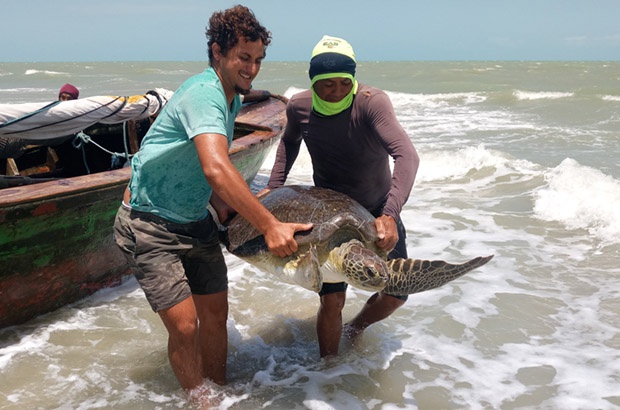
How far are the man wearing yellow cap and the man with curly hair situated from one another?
41cm

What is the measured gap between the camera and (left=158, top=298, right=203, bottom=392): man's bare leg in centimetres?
219

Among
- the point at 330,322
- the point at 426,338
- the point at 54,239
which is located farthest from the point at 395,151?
the point at 54,239

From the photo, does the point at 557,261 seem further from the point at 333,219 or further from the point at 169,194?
the point at 169,194

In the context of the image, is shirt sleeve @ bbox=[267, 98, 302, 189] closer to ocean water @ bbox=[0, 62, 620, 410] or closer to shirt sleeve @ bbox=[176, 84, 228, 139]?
shirt sleeve @ bbox=[176, 84, 228, 139]

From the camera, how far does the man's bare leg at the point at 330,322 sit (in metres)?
2.75

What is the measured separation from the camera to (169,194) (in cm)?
215

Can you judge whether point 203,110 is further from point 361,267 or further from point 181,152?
point 361,267

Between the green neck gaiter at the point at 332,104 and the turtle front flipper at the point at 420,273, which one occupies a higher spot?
the green neck gaiter at the point at 332,104

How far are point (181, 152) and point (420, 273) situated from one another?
1123mm

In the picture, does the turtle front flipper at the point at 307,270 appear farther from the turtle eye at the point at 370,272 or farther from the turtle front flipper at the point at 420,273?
the turtle front flipper at the point at 420,273

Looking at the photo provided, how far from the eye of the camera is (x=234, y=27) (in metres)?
1.97

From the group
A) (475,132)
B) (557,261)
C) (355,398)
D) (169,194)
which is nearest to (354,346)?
(355,398)

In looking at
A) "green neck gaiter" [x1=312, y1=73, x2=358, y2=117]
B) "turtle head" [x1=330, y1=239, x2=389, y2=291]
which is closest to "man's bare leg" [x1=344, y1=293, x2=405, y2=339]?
"turtle head" [x1=330, y1=239, x2=389, y2=291]

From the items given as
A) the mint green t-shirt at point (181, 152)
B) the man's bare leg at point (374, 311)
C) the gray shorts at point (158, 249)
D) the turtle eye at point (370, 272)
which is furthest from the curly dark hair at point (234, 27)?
the man's bare leg at point (374, 311)
